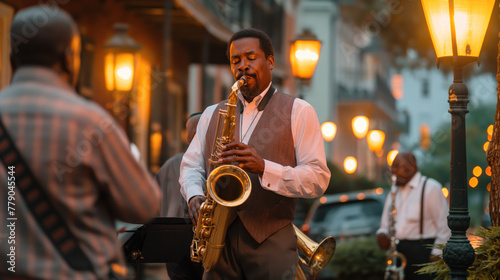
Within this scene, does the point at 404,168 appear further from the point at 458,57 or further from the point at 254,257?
the point at 254,257

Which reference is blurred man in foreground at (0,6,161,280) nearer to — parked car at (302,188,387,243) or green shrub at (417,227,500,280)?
green shrub at (417,227,500,280)

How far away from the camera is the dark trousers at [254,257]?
4734 mm

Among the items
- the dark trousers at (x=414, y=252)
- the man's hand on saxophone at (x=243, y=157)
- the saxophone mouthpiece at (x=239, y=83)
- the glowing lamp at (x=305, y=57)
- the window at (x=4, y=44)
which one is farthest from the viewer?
the glowing lamp at (x=305, y=57)

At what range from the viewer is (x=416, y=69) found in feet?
84.2

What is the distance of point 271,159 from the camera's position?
4.86 metres

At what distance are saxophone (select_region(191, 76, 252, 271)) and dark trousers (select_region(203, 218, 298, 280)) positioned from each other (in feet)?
0.18

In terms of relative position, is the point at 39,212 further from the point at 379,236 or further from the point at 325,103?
the point at 325,103

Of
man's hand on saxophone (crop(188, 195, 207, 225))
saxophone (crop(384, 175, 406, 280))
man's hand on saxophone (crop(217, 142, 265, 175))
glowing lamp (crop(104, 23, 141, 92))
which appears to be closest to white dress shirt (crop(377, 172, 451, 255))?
saxophone (crop(384, 175, 406, 280))

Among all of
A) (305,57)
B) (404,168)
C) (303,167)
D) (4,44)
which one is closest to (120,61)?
(4,44)

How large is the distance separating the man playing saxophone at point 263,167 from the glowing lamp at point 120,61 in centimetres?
679

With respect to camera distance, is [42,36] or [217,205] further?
[217,205]

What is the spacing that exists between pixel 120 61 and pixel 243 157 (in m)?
7.64

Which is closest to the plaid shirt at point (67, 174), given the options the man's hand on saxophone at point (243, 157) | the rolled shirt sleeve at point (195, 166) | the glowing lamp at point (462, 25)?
the man's hand on saxophone at point (243, 157)

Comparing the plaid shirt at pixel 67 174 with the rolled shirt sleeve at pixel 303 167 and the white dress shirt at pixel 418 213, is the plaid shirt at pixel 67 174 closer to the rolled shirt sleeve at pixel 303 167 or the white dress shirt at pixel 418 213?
the rolled shirt sleeve at pixel 303 167
